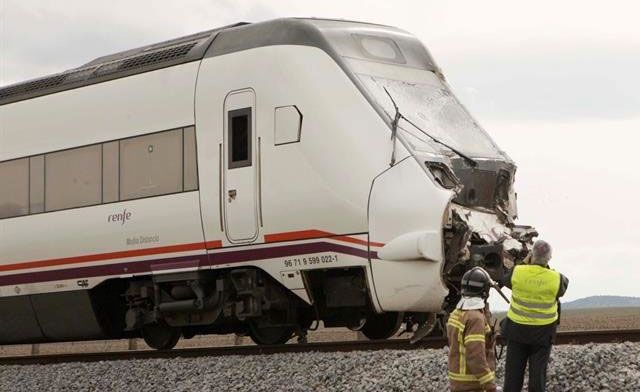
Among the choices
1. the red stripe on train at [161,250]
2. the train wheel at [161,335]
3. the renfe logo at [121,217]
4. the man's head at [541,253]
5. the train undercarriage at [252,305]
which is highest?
the renfe logo at [121,217]

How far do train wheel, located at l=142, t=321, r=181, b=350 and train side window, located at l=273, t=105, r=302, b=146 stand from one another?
348 cm

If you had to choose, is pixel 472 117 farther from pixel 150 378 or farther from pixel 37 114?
pixel 37 114

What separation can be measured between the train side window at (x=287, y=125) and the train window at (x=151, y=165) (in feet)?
5.28

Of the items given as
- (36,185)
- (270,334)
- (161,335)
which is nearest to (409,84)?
(270,334)

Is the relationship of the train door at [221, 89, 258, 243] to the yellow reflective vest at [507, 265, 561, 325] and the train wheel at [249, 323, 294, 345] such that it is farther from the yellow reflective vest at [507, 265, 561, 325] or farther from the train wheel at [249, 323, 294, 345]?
the yellow reflective vest at [507, 265, 561, 325]

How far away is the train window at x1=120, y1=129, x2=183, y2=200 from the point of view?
14.9 metres

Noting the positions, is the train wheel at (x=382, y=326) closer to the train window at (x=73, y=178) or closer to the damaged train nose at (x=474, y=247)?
the damaged train nose at (x=474, y=247)

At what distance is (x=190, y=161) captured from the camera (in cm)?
1465

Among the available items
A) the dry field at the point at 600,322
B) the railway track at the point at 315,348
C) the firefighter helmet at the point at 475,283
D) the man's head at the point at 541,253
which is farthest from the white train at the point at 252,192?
the dry field at the point at 600,322

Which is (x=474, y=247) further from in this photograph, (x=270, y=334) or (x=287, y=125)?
(x=270, y=334)

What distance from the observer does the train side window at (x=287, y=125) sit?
13523 millimetres

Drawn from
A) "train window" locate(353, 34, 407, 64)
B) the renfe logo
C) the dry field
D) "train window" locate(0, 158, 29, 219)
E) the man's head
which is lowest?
the dry field

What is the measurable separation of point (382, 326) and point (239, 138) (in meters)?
2.85

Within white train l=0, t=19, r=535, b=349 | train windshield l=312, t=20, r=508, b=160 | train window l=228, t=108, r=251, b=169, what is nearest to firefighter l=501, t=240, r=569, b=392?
white train l=0, t=19, r=535, b=349
